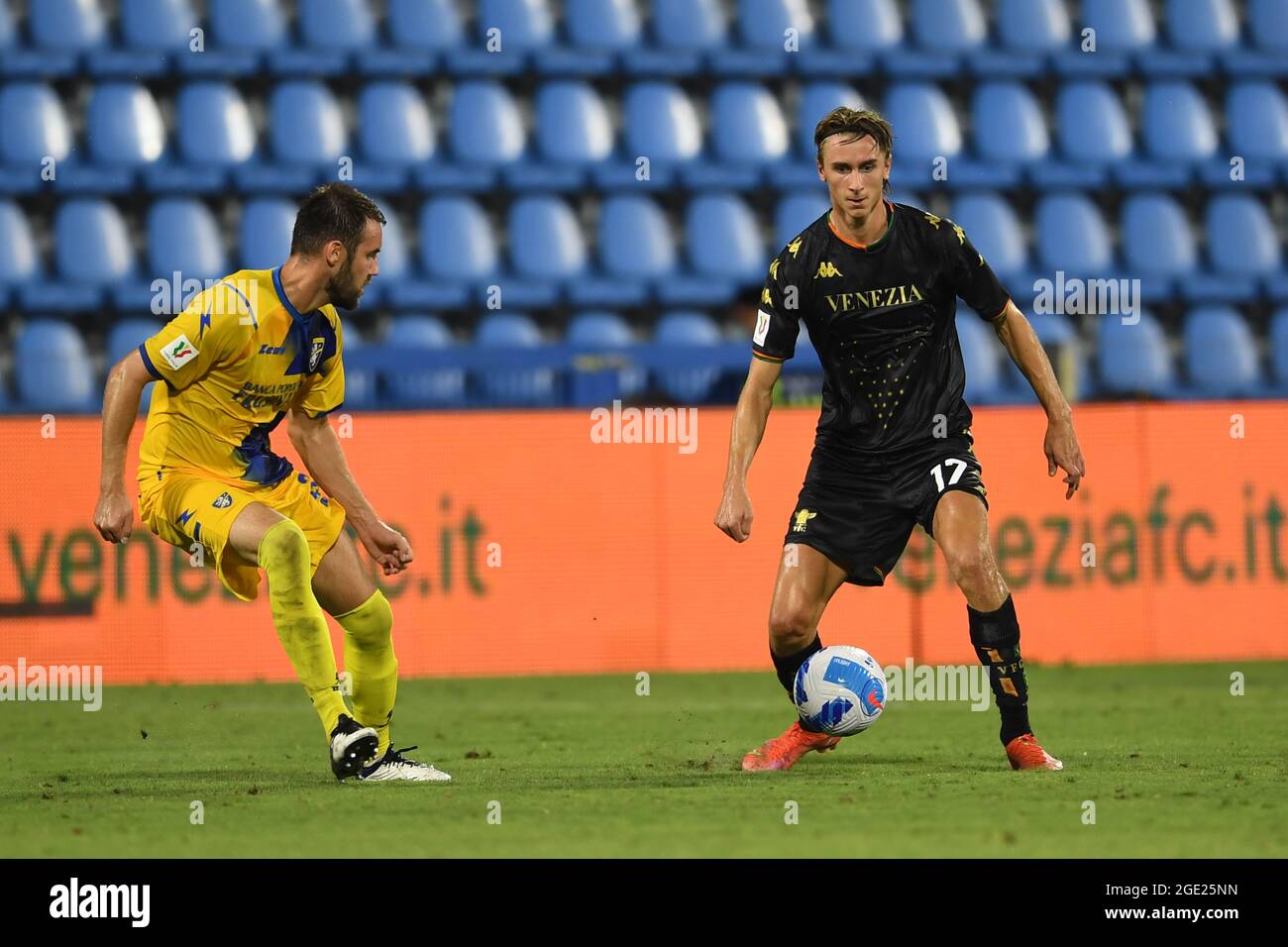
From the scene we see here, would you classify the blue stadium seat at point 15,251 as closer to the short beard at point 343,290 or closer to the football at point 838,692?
the short beard at point 343,290

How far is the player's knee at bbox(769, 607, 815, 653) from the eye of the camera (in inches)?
272

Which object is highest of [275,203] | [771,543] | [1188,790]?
[275,203]

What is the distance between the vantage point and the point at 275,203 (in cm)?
1476

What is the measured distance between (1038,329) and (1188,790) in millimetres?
8584

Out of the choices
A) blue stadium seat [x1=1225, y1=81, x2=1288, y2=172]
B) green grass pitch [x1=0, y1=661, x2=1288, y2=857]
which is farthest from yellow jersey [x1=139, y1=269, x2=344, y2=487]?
blue stadium seat [x1=1225, y1=81, x2=1288, y2=172]

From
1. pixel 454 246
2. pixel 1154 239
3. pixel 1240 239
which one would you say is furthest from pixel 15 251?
pixel 1240 239

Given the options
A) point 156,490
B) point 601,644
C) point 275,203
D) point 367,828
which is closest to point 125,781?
point 156,490

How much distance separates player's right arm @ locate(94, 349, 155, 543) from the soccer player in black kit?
2069 millimetres

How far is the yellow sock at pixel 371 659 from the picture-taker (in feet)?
22.5

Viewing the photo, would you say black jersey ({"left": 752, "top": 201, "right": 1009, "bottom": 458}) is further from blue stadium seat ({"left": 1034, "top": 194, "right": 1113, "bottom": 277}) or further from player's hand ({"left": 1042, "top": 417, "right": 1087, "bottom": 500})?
blue stadium seat ({"left": 1034, "top": 194, "right": 1113, "bottom": 277})

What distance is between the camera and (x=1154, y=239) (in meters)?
16.0

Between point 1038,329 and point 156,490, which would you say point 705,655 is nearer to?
point 1038,329

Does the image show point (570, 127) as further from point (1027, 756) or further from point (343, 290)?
point (1027, 756)

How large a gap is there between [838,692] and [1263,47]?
41.4ft
